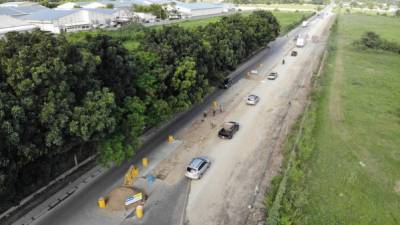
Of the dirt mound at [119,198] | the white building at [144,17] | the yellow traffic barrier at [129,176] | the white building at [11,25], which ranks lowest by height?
the dirt mound at [119,198]

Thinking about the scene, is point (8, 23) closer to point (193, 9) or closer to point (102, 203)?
point (102, 203)

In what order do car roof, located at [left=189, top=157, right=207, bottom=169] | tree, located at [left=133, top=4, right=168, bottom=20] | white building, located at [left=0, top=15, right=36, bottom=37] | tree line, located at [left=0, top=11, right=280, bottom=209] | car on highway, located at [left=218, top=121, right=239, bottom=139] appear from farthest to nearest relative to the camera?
tree, located at [left=133, top=4, right=168, bottom=20]
white building, located at [left=0, top=15, right=36, bottom=37]
car on highway, located at [left=218, top=121, right=239, bottom=139]
car roof, located at [left=189, top=157, right=207, bottom=169]
tree line, located at [left=0, top=11, right=280, bottom=209]

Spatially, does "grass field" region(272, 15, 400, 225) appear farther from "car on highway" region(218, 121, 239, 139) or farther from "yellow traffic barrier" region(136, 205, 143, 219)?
"yellow traffic barrier" region(136, 205, 143, 219)

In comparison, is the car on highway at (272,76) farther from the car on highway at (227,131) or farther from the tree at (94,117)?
the tree at (94,117)

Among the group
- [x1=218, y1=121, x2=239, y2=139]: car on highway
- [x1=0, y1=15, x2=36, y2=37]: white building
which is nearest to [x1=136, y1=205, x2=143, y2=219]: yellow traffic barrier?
[x1=218, y1=121, x2=239, y2=139]: car on highway

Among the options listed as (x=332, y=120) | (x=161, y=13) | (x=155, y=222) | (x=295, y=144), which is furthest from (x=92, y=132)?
(x=161, y=13)

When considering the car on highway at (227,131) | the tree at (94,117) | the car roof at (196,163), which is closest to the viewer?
the tree at (94,117)

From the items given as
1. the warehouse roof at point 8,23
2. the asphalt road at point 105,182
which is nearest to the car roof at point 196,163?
the asphalt road at point 105,182
